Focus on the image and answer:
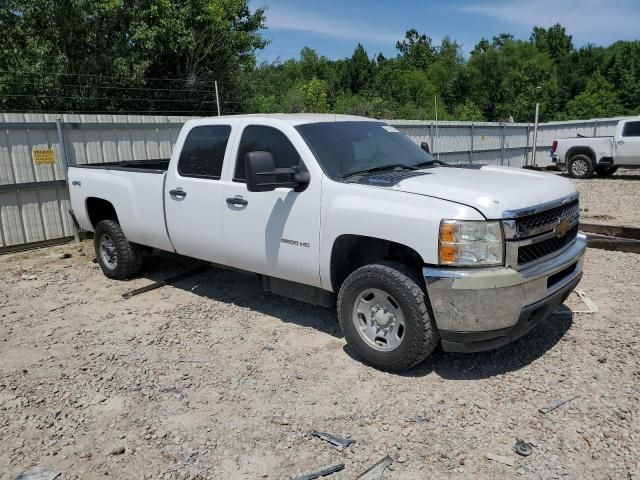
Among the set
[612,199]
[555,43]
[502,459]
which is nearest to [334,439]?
[502,459]

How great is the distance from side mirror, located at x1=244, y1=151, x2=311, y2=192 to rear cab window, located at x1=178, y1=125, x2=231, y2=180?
3.46 ft

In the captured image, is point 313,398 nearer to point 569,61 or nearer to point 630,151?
point 630,151

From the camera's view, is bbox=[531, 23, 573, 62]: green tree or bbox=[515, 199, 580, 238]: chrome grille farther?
bbox=[531, 23, 573, 62]: green tree

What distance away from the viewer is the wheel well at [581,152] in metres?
16.9

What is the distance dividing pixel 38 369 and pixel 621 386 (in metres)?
4.49

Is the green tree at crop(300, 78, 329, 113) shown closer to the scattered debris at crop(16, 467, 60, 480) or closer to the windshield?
the windshield

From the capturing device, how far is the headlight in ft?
11.1

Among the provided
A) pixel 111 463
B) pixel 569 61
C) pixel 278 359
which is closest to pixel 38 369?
pixel 111 463

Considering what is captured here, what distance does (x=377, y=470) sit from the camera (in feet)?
9.45

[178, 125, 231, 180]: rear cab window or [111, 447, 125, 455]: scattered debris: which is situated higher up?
[178, 125, 231, 180]: rear cab window

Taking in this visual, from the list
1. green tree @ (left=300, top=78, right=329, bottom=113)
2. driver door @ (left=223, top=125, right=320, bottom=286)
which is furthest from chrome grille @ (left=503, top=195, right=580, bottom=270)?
green tree @ (left=300, top=78, right=329, bottom=113)

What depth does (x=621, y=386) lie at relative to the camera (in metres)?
3.62

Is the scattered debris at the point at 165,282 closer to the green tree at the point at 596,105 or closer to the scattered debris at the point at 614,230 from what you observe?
the scattered debris at the point at 614,230

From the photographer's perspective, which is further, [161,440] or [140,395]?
[140,395]
